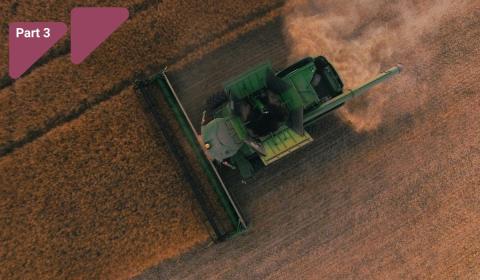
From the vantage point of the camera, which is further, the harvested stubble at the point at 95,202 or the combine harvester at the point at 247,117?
the harvested stubble at the point at 95,202

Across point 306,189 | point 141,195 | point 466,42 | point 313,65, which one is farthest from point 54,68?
point 466,42

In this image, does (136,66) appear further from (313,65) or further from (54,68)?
(313,65)

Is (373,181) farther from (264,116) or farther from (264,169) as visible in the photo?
(264,116)

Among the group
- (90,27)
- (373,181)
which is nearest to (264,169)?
(373,181)

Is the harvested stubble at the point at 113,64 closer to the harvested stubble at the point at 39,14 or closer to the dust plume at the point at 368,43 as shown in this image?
the harvested stubble at the point at 39,14

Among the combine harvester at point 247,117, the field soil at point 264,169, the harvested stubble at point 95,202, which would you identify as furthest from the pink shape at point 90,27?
the combine harvester at point 247,117

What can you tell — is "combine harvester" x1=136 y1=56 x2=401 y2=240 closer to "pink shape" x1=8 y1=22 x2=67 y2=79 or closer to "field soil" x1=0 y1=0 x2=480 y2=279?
"field soil" x1=0 y1=0 x2=480 y2=279
